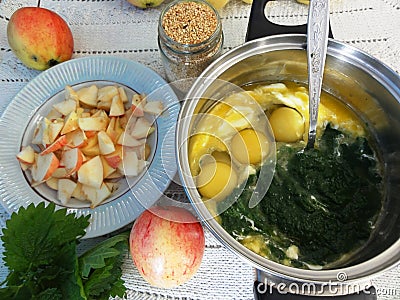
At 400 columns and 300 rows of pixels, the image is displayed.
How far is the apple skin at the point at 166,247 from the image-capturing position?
2.48 feet

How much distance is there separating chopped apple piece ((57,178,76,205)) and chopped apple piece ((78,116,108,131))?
0.11m

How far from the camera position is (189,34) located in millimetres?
866

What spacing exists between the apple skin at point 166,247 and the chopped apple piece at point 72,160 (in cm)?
17

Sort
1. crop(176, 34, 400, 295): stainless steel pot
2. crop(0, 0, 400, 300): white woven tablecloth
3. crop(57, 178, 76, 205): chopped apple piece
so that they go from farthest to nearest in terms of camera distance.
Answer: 1. crop(0, 0, 400, 300): white woven tablecloth
2. crop(57, 178, 76, 205): chopped apple piece
3. crop(176, 34, 400, 295): stainless steel pot

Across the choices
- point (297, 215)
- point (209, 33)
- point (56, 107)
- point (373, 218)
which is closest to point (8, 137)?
point (56, 107)

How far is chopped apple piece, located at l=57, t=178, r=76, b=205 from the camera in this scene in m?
0.83

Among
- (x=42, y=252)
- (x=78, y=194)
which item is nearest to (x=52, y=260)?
(x=42, y=252)

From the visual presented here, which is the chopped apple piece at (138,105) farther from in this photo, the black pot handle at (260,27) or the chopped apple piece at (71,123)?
the black pot handle at (260,27)

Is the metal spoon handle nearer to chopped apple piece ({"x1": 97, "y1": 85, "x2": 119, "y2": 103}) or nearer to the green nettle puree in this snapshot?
the green nettle puree

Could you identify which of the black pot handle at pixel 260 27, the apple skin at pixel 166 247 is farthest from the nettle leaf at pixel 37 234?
the black pot handle at pixel 260 27

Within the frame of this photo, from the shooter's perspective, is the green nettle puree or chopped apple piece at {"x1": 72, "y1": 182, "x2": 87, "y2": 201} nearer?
the green nettle puree

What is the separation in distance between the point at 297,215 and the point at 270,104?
0.23 m

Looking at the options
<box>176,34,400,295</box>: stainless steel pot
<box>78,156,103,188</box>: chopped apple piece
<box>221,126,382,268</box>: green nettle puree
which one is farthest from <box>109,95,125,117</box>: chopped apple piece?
<box>221,126,382,268</box>: green nettle puree

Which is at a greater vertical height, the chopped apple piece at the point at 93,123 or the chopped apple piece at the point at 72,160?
the chopped apple piece at the point at 93,123
